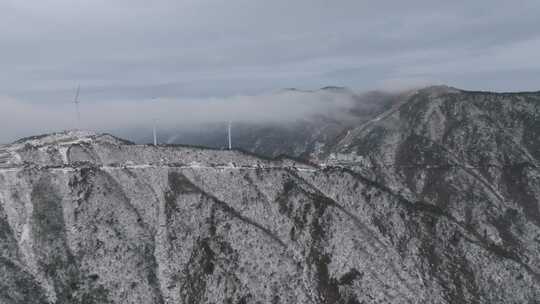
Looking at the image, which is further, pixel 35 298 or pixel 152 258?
pixel 152 258

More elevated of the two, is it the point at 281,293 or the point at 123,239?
the point at 123,239

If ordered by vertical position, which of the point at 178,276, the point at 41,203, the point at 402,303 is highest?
the point at 41,203

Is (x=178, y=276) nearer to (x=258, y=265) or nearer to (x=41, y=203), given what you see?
(x=258, y=265)

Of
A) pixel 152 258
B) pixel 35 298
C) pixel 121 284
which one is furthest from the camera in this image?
pixel 152 258

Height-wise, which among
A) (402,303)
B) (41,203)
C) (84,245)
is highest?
(41,203)

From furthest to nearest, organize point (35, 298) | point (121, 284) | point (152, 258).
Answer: point (152, 258)
point (121, 284)
point (35, 298)

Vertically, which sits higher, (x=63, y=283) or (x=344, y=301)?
(x=63, y=283)

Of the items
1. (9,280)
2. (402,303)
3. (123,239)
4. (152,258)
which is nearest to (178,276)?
(152,258)

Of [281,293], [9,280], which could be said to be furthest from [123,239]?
[281,293]

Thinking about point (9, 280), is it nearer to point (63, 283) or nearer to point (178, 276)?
point (63, 283)
